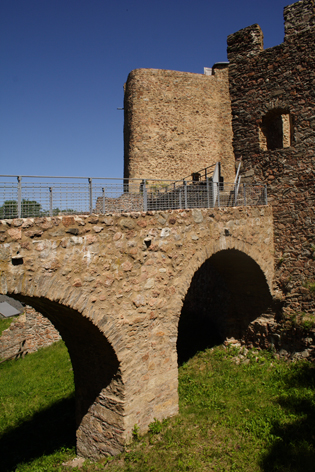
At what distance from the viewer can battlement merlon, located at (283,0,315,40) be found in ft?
28.5

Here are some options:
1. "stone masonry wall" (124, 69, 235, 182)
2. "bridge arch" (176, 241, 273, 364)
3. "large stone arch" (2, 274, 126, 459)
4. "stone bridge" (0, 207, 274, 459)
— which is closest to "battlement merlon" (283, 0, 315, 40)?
"stone bridge" (0, 207, 274, 459)

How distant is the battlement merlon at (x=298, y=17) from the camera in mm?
8695

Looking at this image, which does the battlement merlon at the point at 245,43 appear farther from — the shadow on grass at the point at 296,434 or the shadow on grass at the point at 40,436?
the shadow on grass at the point at 40,436

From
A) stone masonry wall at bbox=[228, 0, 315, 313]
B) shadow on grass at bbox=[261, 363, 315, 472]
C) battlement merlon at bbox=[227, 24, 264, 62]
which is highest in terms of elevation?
battlement merlon at bbox=[227, 24, 264, 62]

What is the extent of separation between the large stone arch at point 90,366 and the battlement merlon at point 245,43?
27.5 feet

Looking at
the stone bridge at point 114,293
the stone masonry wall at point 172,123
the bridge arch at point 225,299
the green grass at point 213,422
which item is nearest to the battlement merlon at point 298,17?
the stone bridge at point 114,293

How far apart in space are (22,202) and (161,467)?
13.3ft

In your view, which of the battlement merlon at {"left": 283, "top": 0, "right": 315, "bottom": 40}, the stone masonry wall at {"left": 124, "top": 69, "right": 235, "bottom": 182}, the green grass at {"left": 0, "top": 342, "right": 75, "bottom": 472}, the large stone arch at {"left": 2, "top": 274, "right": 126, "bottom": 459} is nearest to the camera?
the large stone arch at {"left": 2, "top": 274, "right": 126, "bottom": 459}

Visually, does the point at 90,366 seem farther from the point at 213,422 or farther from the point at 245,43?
the point at 245,43

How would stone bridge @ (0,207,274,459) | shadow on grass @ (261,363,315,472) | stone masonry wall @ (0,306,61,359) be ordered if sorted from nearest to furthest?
stone bridge @ (0,207,274,459)
shadow on grass @ (261,363,315,472)
stone masonry wall @ (0,306,61,359)

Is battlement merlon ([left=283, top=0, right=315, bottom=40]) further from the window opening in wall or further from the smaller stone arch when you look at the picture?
the smaller stone arch

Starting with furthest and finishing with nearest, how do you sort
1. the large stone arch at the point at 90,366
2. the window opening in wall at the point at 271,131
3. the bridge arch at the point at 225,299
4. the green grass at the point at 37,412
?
the window opening in wall at the point at 271,131 → the bridge arch at the point at 225,299 → the green grass at the point at 37,412 → the large stone arch at the point at 90,366

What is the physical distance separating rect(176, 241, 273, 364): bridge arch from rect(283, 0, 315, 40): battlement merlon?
224 inches

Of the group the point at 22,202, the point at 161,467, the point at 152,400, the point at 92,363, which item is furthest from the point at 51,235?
the point at 161,467
